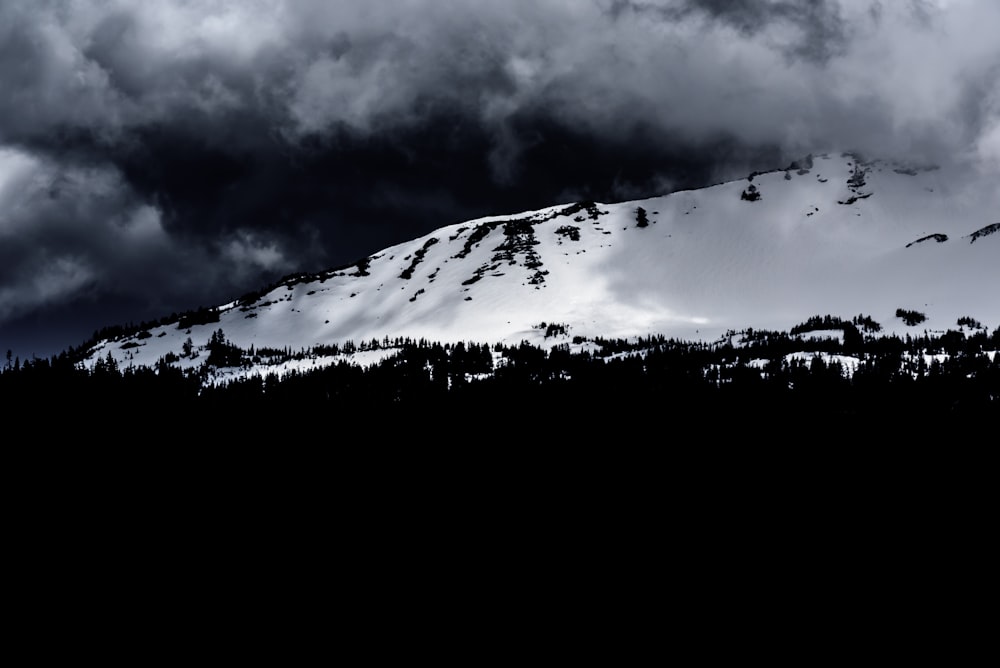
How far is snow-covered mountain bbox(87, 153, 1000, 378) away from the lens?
128 metres

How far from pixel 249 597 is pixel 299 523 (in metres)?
9.46

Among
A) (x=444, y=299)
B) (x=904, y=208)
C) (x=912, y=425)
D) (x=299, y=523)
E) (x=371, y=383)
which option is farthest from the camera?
(x=904, y=208)

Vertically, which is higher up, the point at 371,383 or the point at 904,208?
the point at 904,208

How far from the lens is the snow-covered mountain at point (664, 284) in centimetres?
12850

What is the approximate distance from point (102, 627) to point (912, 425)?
67.4m

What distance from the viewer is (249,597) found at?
2466cm

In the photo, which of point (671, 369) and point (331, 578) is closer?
point (331, 578)

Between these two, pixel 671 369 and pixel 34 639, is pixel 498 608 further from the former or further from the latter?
pixel 671 369

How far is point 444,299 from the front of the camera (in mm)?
157000

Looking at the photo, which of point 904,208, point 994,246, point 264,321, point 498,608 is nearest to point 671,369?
point 498,608

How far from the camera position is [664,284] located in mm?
156500

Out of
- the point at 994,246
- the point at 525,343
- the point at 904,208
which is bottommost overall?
the point at 525,343

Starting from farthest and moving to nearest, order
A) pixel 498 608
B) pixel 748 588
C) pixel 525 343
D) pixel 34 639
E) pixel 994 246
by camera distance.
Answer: pixel 994 246 < pixel 525 343 < pixel 748 588 < pixel 498 608 < pixel 34 639

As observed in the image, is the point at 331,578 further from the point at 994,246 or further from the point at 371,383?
the point at 994,246
